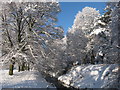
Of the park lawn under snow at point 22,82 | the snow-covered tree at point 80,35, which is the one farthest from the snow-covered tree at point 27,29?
the snow-covered tree at point 80,35

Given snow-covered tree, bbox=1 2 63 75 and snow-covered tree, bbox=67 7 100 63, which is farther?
snow-covered tree, bbox=67 7 100 63

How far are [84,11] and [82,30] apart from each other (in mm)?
5308

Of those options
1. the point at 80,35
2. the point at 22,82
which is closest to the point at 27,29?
the point at 22,82

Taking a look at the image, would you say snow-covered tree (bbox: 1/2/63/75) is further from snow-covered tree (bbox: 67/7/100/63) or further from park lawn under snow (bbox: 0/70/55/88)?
snow-covered tree (bbox: 67/7/100/63)

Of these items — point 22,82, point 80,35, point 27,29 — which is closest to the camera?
point 22,82

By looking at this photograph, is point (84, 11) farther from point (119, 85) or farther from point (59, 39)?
point (119, 85)

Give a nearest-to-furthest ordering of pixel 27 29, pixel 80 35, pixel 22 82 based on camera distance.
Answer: pixel 22 82 < pixel 27 29 < pixel 80 35

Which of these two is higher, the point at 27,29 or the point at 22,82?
the point at 27,29

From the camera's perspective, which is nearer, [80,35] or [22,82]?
[22,82]

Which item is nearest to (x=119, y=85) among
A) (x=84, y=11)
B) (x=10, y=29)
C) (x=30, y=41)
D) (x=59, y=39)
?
(x=59, y=39)

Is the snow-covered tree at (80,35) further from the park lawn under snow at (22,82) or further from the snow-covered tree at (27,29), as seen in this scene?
the park lawn under snow at (22,82)

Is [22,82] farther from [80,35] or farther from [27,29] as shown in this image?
[80,35]

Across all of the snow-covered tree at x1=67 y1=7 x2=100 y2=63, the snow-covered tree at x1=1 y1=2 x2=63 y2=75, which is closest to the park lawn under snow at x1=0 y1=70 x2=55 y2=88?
the snow-covered tree at x1=1 y1=2 x2=63 y2=75

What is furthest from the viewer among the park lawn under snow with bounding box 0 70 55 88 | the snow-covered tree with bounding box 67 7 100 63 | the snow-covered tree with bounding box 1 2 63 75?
the snow-covered tree with bounding box 67 7 100 63
